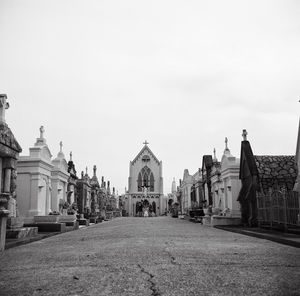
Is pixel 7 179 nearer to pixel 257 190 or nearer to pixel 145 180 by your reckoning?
pixel 257 190

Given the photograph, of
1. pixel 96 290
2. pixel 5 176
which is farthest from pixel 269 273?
pixel 5 176

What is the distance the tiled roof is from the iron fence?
199 cm

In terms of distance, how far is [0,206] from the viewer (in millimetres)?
7992

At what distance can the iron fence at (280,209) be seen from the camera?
38.4 ft

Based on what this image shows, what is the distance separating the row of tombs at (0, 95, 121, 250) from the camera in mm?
10656

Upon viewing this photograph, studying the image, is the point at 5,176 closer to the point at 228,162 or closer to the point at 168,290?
the point at 168,290

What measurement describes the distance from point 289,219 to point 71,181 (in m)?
19.0

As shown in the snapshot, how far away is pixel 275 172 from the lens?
1727 centimetres

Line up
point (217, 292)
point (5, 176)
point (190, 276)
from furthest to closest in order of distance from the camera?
point (5, 176), point (190, 276), point (217, 292)

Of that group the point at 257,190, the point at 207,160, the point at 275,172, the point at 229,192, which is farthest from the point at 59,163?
the point at 207,160

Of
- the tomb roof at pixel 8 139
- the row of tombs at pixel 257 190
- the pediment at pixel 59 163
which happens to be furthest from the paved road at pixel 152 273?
the pediment at pixel 59 163

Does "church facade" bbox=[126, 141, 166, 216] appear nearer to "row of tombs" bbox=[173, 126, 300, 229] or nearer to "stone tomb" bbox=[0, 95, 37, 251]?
"row of tombs" bbox=[173, 126, 300, 229]

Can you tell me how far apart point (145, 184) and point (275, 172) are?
194 feet

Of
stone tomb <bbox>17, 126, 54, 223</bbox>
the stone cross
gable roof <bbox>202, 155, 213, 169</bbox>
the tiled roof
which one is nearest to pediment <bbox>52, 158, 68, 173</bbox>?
stone tomb <bbox>17, 126, 54, 223</bbox>
